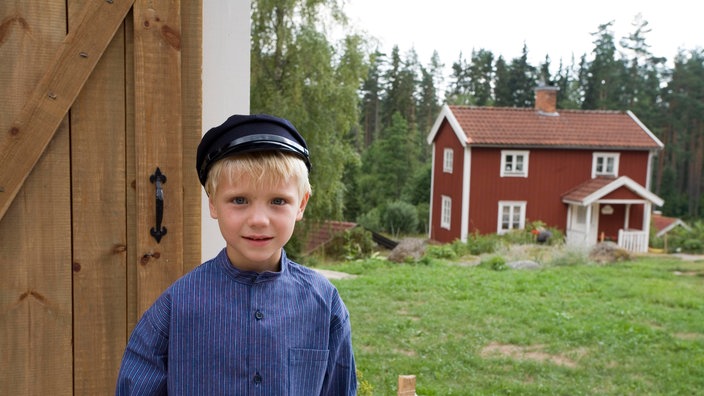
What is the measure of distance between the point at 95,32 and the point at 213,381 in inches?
45.6

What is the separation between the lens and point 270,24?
16641mm

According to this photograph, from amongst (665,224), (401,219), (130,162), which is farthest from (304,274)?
(665,224)

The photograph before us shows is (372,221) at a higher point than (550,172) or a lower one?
lower

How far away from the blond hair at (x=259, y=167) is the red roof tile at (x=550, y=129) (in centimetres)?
1902

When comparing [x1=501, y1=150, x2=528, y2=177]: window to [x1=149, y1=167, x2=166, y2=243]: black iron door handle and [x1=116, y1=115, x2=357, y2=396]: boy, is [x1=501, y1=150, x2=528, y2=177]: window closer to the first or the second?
[x1=149, y1=167, x2=166, y2=243]: black iron door handle

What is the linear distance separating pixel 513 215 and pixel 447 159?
302 centimetres

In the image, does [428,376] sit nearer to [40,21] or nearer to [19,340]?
[19,340]

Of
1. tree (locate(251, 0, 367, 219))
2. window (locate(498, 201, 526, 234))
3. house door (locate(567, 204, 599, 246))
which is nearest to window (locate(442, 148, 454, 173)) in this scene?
window (locate(498, 201, 526, 234))

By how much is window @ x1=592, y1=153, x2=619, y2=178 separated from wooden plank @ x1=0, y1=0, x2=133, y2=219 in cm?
2112

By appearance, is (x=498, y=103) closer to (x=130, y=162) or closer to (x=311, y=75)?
(x=311, y=75)

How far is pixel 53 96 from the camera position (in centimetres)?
197

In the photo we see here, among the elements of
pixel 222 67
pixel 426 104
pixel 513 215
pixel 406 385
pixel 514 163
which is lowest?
pixel 513 215

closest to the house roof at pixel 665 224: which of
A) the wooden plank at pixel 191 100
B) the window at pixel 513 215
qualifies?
the window at pixel 513 215

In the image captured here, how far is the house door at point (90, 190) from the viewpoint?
1.97m
